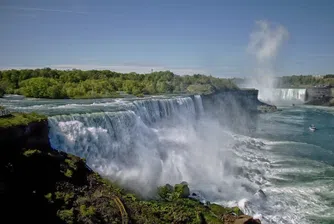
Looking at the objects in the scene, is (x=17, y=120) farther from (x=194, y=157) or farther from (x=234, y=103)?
(x=234, y=103)

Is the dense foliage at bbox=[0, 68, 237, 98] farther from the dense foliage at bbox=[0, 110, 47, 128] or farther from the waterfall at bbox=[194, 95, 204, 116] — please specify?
the dense foliage at bbox=[0, 110, 47, 128]

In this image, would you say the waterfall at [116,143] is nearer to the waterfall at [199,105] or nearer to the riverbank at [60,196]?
the riverbank at [60,196]

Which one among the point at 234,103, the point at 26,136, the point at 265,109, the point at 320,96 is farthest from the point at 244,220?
the point at 320,96

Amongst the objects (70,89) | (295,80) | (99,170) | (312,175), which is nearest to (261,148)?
(312,175)

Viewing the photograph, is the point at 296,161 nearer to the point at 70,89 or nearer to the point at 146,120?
the point at 146,120

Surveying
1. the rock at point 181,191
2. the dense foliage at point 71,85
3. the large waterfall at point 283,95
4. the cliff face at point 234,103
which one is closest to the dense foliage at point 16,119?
the rock at point 181,191

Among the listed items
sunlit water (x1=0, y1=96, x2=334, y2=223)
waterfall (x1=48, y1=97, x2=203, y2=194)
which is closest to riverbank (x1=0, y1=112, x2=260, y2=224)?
waterfall (x1=48, y1=97, x2=203, y2=194)
